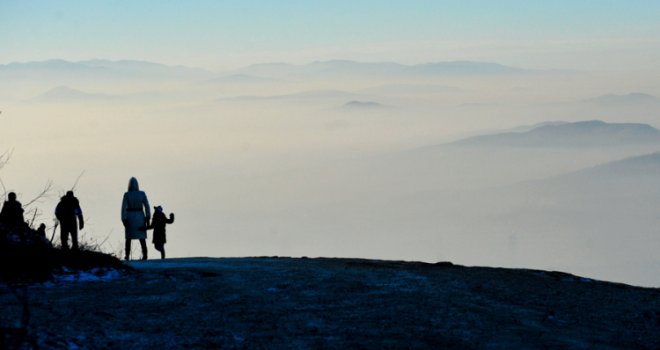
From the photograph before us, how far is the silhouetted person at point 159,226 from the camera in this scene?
28.3m

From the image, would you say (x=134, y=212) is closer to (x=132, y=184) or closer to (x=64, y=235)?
(x=132, y=184)

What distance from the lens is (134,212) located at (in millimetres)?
26750

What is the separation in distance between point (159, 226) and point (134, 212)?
1.69m

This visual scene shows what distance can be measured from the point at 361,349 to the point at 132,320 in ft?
10.7

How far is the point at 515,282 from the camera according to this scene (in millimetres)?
21000

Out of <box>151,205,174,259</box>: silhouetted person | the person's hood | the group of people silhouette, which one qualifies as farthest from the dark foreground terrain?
<box>151,205,174,259</box>: silhouetted person

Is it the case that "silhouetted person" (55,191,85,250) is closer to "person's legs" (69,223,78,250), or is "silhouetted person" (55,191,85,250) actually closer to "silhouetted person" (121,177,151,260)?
"person's legs" (69,223,78,250)

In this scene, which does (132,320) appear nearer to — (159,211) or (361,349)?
(361,349)

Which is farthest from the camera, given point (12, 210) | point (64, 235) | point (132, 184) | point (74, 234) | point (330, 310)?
point (132, 184)

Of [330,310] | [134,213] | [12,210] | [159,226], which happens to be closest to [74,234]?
[12,210]

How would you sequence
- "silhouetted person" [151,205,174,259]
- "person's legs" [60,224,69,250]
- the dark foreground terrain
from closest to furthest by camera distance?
the dark foreground terrain < "person's legs" [60,224,69,250] < "silhouetted person" [151,205,174,259]

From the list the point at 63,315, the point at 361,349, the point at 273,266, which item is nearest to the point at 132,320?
the point at 63,315

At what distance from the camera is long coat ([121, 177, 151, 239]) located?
26.7 m

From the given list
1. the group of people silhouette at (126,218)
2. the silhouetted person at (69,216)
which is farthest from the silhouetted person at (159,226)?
the silhouetted person at (69,216)
